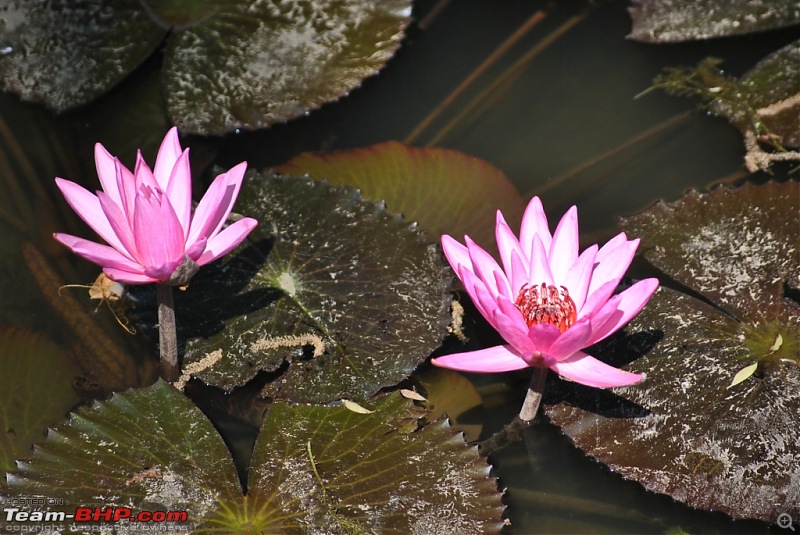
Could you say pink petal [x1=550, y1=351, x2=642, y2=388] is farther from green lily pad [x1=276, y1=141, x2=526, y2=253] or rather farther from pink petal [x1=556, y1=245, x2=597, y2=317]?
green lily pad [x1=276, y1=141, x2=526, y2=253]

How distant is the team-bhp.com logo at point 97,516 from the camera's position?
6.60 feet

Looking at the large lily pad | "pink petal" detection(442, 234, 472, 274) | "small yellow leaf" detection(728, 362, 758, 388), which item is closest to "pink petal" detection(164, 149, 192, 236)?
"pink petal" detection(442, 234, 472, 274)

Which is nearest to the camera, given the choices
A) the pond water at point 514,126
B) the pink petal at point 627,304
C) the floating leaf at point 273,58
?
the pink petal at point 627,304

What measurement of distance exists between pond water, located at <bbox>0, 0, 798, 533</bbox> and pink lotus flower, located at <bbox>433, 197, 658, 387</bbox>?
60cm

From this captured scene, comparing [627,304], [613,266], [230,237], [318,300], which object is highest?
[230,237]

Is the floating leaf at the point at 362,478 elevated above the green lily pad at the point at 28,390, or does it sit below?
below

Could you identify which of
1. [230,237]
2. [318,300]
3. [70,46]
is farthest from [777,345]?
[70,46]

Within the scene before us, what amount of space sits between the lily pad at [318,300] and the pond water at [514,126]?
16.1 inches

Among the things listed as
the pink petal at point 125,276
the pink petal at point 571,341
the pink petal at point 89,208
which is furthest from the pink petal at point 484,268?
the pink petal at point 89,208

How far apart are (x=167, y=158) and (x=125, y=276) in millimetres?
430

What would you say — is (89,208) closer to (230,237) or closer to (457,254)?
(230,237)

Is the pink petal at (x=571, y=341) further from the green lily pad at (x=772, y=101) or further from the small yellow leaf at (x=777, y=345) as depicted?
the green lily pad at (x=772, y=101)

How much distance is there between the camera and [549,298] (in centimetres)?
212

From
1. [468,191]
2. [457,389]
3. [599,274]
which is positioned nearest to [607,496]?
[457,389]
